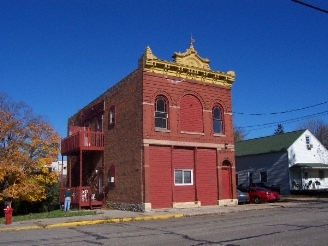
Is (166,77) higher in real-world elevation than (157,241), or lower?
higher

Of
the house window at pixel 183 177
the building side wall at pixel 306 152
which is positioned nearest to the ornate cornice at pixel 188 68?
the house window at pixel 183 177

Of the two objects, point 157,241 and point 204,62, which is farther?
point 204,62

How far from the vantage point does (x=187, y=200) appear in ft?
76.3

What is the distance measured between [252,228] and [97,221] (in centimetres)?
734

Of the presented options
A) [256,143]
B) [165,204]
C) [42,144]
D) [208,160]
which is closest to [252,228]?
[165,204]

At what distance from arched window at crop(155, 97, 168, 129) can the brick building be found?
0.06 meters

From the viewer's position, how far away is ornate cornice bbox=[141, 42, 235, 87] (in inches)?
890

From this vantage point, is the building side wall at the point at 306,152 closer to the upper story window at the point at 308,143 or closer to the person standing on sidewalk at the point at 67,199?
the upper story window at the point at 308,143

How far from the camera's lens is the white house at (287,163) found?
39.6 meters

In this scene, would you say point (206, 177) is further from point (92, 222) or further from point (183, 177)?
point (92, 222)

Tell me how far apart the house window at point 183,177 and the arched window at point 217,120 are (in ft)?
11.7

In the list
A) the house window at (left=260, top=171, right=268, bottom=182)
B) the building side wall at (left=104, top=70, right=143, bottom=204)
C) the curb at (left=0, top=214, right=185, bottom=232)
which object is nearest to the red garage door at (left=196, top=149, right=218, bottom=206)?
the building side wall at (left=104, top=70, right=143, bottom=204)

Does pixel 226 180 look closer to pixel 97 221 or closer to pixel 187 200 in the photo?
pixel 187 200

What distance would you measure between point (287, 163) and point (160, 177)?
70.0 ft
